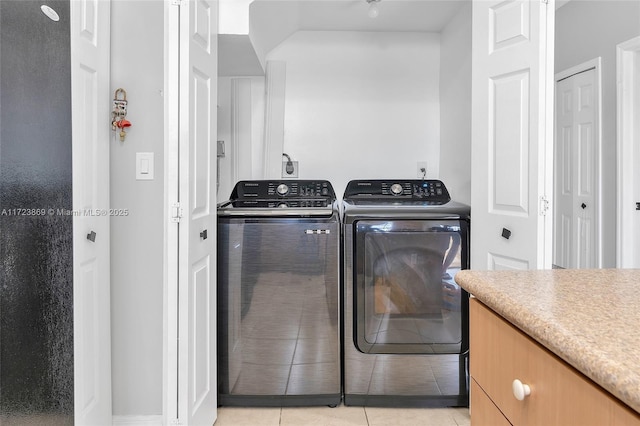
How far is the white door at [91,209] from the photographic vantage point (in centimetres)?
159

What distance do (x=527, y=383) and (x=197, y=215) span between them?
1.41 m

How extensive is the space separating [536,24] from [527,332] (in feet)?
5.24

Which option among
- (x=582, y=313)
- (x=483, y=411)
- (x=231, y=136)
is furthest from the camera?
(x=231, y=136)

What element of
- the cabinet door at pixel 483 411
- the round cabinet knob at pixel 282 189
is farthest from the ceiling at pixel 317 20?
the cabinet door at pixel 483 411

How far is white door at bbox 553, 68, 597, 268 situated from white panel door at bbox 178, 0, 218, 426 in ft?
8.73

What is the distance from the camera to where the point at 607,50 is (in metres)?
2.87

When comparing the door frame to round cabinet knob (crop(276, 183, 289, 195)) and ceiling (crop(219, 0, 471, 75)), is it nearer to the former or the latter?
ceiling (crop(219, 0, 471, 75))

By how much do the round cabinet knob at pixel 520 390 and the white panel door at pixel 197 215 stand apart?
1.28 meters

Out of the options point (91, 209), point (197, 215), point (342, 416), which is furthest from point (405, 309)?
point (91, 209)

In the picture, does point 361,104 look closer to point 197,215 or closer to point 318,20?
point 318,20

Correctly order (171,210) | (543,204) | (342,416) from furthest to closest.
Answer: (342,416) → (543,204) → (171,210)

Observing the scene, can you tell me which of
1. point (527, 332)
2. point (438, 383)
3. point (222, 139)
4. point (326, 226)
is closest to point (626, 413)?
point (527, 332)

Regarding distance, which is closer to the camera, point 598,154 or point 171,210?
point 171,210

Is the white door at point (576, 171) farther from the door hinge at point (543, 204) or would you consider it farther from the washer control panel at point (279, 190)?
the washer control panel at point (279, 190)
